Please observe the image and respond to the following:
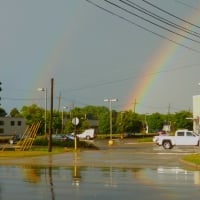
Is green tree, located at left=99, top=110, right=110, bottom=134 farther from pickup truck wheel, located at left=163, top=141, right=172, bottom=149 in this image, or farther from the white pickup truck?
the white pickup truck

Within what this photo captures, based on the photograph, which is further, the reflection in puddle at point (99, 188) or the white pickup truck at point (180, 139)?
the white pickup truck at point (180, 139)

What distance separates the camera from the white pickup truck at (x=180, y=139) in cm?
5756

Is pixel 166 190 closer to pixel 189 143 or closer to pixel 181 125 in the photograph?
pixel 189 143

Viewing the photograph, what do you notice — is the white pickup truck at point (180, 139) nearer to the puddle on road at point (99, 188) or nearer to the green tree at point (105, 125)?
the puddle on road at point (99, 188)

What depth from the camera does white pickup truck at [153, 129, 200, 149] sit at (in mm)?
57559

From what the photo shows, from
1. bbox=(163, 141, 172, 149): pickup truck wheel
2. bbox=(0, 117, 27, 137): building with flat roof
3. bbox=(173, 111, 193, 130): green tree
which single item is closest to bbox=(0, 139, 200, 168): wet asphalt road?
bbox=(163, 141, 172, 149): pickup truck wheel

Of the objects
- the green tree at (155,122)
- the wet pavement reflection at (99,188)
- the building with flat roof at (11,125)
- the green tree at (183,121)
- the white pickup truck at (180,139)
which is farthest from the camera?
the green tree at (155,122)

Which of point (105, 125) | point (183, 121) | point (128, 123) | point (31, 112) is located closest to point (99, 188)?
point (128, 123)

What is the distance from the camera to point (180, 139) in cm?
5834

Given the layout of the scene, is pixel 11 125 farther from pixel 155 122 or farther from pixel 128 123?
pixel 128 123

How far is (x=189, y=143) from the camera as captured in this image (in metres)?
57.7

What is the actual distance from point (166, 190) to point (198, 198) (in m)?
2.10

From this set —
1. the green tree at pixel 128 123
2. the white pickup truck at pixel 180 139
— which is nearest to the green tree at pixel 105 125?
the green tree at pixel 128 123

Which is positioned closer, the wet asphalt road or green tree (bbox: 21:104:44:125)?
the wet asphalt road
